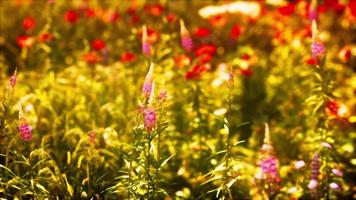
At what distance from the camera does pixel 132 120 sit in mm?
4211

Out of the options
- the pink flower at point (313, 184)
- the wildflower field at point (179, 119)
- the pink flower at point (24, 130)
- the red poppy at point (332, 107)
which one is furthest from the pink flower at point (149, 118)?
the red poppy at point (332, 107)

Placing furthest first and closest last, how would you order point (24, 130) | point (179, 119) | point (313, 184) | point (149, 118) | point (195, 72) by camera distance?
point (179, 119), point (195, 72), point (313, 184), point (24, 130), point (149, 118)

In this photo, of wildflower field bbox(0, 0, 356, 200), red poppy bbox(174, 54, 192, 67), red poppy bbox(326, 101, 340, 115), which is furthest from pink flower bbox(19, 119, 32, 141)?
red poppy bbox(326, 101, 340, 115)

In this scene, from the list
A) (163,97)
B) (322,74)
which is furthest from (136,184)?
(322,74)

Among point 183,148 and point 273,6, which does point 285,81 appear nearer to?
point 183,148

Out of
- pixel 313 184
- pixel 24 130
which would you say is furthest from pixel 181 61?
pixel 24 130

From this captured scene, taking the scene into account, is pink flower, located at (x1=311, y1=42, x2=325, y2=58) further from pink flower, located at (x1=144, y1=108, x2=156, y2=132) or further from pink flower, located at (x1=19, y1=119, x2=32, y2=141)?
pink flower, located at (x1=19, y1=119, x2=32, y2=141)

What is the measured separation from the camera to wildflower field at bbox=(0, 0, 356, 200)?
3252 millimetres

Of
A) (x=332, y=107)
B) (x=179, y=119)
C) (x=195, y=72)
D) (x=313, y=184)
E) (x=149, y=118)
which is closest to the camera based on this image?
(x=149, y=118)

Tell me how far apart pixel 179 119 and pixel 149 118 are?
5.00 feet

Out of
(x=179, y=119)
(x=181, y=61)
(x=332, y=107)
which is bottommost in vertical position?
(x=332, y=107)

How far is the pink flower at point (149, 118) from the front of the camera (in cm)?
287

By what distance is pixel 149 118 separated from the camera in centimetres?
289

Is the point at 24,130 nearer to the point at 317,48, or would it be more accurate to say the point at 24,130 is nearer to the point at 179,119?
the point at 179,119
